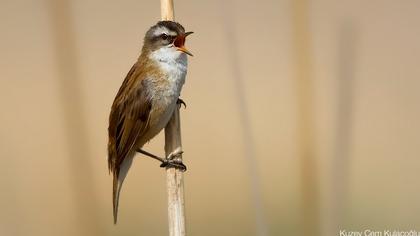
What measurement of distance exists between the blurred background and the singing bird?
32cm

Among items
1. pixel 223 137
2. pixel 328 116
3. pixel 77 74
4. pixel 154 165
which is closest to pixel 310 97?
pixel 328 116

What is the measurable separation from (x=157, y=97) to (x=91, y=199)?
492mm

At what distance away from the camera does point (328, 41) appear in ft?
8.76

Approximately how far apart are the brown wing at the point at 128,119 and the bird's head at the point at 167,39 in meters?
0.08

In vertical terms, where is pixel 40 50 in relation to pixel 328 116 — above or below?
above

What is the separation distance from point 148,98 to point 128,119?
0.27 feet

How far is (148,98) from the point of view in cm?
229

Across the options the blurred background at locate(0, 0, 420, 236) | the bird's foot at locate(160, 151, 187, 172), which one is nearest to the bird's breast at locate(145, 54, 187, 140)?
the bird's foot at locate(160, 151, 187, 172)

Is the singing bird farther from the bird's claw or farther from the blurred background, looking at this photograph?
the blurred background

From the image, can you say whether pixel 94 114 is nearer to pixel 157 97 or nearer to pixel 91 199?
pixel 91 199

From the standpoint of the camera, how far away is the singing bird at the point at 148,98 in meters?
2.27

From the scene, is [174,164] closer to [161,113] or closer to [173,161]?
[173,161]

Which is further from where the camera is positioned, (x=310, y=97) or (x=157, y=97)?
(x=310, y=97)

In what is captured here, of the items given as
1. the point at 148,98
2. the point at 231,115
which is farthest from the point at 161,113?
the point at 231,115
